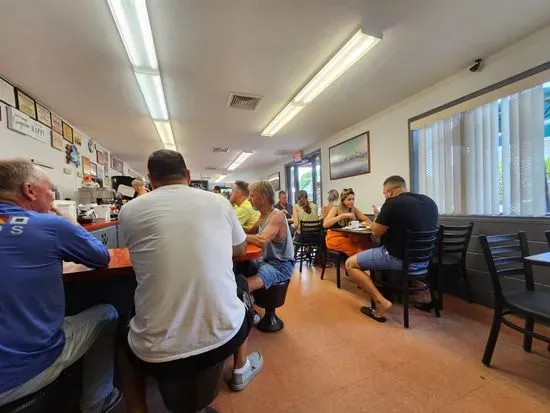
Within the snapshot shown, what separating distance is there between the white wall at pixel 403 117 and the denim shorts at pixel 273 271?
272cm

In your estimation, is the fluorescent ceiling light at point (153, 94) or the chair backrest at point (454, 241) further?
the fluorescent ceiling light at point (153, 94)

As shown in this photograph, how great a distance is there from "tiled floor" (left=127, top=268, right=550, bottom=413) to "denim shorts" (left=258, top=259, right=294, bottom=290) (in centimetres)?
53

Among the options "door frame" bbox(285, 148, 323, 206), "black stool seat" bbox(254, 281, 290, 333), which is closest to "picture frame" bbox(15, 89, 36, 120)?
"black stool seat" bbox(254, 281, 290, 333)

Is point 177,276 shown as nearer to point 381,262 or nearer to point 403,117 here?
point 381,262

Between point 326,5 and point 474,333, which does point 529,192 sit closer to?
point 474,333

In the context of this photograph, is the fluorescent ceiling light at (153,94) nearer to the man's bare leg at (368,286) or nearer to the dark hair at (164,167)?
the dark hair at (164,167)

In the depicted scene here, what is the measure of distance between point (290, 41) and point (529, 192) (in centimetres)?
272

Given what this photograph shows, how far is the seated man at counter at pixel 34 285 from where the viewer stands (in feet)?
2.78

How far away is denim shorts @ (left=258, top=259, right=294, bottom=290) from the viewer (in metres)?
2.08

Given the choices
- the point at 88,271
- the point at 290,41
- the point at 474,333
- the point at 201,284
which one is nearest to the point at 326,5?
the point at 290,41

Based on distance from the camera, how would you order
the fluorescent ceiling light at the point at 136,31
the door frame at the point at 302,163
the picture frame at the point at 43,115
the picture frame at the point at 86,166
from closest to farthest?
the fluorescent ceiling light at the point at 136,31
the picture frame at the point at 43,115
the picture frame at the point at 86,166
the door frame at the point at 302,163

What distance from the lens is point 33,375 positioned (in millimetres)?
894

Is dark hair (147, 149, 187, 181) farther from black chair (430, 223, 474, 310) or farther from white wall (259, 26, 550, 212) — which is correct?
white wall (259, 26, 550, 212)

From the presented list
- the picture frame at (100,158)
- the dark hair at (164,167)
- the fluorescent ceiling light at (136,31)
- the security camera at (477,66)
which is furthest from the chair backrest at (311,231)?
the picture frame at (100,158)
